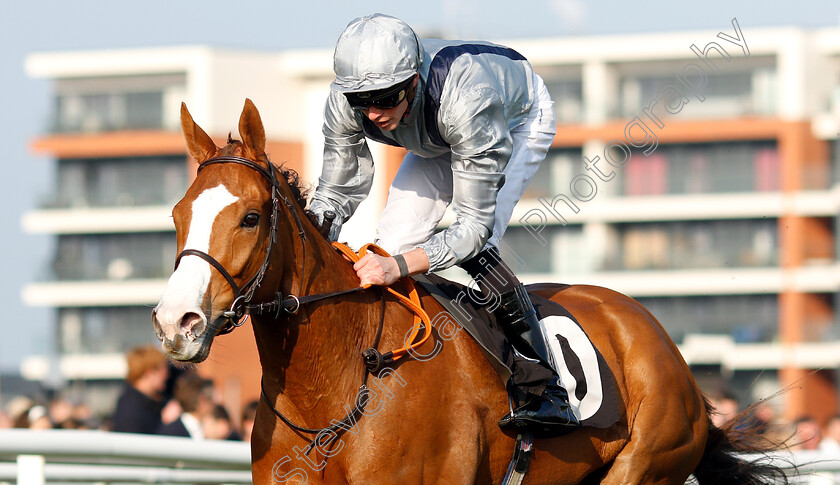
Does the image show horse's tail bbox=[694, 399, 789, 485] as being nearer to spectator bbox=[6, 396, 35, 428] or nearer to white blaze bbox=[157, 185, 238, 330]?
white blaze bbox=[157, 185, 238, 330]

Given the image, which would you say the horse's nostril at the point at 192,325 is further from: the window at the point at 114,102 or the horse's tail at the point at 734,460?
the window at the point at 114,102

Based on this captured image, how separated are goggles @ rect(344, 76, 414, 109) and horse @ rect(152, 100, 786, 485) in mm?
353

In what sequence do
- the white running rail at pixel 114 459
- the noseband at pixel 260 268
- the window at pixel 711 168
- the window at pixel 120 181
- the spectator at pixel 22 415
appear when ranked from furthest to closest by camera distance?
the window at pixel 120 181
the window at pixel 711 168
the spectator at pixel 22 415
the white running rail at pixel 114 459
the noseband at pixel 260 268

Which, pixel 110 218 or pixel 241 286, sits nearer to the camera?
pixel 241 286

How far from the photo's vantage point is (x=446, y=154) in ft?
15.1

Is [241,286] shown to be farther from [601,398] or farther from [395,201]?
[601,398]

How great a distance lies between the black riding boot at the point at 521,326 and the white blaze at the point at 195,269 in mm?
1088

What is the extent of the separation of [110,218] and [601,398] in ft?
146

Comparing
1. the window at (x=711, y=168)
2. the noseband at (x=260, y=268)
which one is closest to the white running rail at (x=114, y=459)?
the noseband at (x=260, y=268)

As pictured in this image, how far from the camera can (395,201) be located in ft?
15.2

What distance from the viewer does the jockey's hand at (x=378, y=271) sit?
4016 mm

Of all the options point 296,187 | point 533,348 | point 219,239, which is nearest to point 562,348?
point 533,348

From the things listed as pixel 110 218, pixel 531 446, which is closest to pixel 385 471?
pixel 531 446

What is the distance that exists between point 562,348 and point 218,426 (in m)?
3.73
